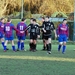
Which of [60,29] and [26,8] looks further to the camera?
[26,8]

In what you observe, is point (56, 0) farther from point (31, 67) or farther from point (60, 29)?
point (31, 67)

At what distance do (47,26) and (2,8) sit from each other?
2404 centimetres

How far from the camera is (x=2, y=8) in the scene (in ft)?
141

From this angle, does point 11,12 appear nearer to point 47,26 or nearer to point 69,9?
point 69,9

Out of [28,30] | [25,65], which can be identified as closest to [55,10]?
[28,30]

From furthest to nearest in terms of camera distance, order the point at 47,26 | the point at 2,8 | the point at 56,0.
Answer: the point at 56,0
the point at 2,8
the point at 47,26

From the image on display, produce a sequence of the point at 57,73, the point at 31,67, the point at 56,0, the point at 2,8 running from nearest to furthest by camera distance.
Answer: the point at 57,73 → the point at 31,67 → the point at 2,8 → the point at 56,0

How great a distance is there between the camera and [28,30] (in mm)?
21688

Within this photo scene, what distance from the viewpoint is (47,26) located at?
63.6 feet

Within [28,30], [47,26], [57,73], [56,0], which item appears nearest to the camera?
[57,73]

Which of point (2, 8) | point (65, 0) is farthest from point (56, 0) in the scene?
point (2, 8)

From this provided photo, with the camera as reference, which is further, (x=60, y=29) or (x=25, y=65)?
(x=60, y=29)

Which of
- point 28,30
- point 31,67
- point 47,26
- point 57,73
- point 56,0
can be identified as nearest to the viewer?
point 57,73

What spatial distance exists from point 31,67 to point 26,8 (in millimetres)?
34362
